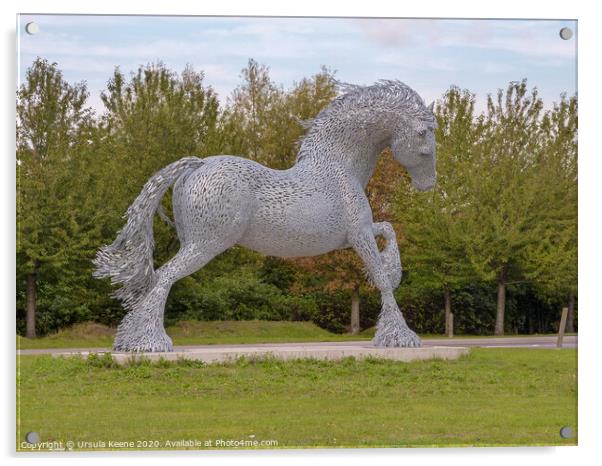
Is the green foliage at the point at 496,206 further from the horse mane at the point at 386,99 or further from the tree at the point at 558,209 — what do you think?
the horse mane at the point at 386,99

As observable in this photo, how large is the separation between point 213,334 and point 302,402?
34.2ft

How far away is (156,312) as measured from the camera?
12719 millimetres

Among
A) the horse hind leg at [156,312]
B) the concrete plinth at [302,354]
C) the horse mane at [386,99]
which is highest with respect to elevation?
the horse mane at [386,99]

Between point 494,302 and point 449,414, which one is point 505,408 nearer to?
point 449,414

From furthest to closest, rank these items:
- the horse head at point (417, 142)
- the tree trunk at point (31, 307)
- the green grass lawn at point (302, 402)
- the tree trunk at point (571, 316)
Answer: the tree trunk at point (571, 316), the tree trunk at point (31, 307), the horse head at point (417, 142), the green grass lawn at point (302, 402)

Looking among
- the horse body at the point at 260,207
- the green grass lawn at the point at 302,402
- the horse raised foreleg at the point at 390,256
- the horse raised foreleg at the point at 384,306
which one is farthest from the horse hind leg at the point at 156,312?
the horse raised foreleg at the point at 390,256

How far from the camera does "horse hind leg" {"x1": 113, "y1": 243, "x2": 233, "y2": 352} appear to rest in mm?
12680

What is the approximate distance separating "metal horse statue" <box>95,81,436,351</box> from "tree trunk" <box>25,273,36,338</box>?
23.0 ft

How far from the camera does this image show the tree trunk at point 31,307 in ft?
65.5

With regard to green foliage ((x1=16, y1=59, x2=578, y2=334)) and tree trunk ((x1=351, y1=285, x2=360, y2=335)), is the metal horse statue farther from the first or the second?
tree trunk ((x1=351, y1=285, x2=360, y2=335))

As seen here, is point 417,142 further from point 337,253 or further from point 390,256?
point 337,253

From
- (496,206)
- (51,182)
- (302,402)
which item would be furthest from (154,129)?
(302,402)

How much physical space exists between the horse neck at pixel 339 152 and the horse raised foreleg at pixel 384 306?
80cm

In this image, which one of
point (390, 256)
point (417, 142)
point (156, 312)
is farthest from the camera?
point (390, 256)
